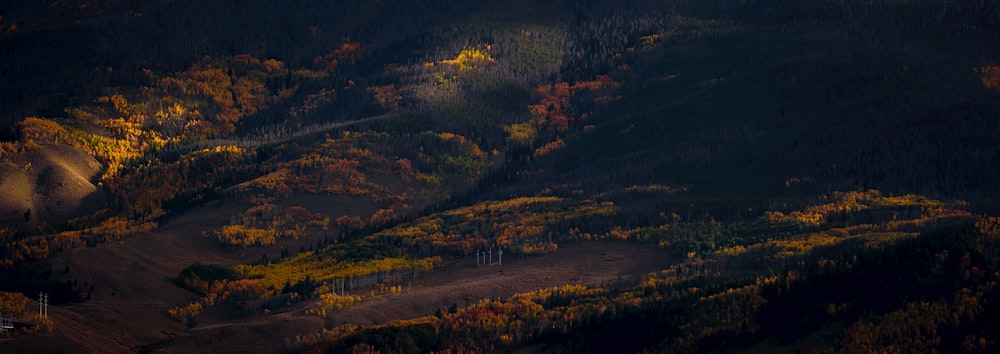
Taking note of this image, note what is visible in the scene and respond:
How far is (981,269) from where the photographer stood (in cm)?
18712

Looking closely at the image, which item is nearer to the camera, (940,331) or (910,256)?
(940,331)

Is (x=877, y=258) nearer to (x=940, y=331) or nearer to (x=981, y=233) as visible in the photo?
(x=981, y=233)

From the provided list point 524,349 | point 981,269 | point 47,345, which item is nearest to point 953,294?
point 981,269

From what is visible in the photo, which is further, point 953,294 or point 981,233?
point 981,233

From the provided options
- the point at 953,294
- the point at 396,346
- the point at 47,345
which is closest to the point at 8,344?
the point at 47,345

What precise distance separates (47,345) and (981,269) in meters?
84.5

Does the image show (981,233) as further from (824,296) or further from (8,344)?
(8,344)

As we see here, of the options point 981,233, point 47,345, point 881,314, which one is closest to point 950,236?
point 981,233

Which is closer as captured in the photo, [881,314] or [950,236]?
[881,314]

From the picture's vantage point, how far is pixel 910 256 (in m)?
195

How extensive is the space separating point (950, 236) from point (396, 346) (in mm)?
53044

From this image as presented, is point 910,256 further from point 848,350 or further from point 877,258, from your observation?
point 848,350

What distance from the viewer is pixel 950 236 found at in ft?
645

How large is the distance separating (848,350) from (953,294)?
41.5 feet
